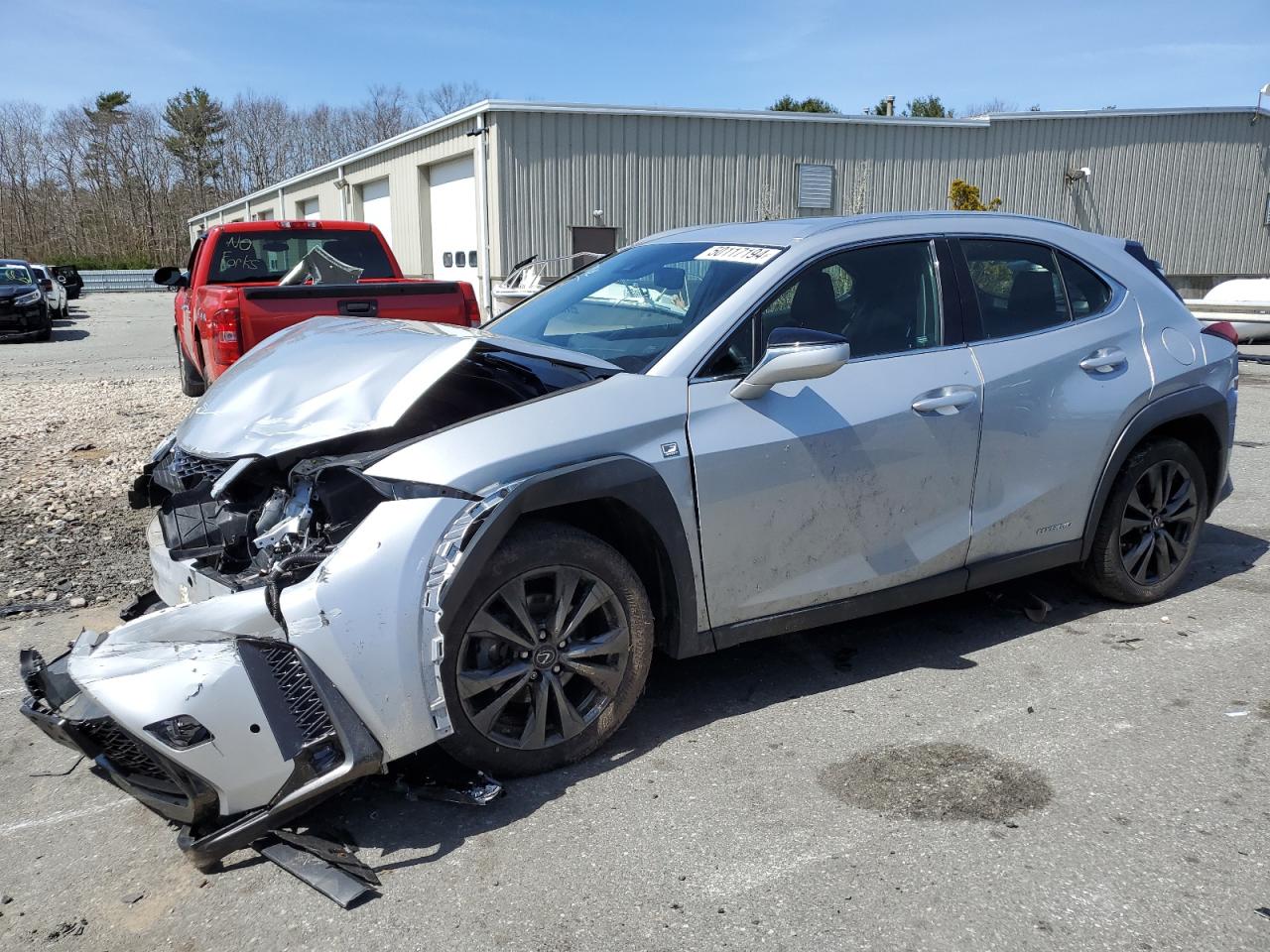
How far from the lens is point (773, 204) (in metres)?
21.5

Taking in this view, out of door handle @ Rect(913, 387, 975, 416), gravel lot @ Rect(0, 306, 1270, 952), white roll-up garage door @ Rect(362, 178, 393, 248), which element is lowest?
gravel lot @ Rect(0, 306, 1270, 952)

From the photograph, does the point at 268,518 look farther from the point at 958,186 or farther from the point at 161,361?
the point at 958,186

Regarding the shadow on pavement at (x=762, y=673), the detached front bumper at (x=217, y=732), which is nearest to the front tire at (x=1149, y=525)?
the shadow on pavement at (x=762, y=673)

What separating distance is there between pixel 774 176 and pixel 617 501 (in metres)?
19.4

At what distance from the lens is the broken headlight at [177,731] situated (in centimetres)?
258

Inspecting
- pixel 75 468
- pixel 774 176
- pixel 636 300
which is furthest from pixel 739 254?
pixel 774 176

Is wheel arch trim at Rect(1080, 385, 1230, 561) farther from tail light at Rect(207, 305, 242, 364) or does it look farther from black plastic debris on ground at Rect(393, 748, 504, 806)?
tail light at Rect(207, 305, 242, 364)

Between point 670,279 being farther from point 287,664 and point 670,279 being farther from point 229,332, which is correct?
point 229,332

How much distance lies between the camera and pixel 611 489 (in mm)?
3201

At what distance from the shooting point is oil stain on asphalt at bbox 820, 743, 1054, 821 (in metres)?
3.12

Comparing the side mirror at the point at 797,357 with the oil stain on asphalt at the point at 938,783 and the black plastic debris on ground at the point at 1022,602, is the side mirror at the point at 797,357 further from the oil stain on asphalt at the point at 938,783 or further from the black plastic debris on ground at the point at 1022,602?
the black plastic debris on ground at the point at 1022,602

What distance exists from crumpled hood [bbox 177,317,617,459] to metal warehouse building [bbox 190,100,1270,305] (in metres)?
16.4

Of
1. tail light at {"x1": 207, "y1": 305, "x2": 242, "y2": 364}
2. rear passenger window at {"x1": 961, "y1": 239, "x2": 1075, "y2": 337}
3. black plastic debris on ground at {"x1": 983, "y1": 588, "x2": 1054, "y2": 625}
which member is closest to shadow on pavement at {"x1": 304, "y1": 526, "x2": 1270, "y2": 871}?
black plastic debris on ground at {"x1": 983, "y1": 588, "x2": 1054, "y2": 625}

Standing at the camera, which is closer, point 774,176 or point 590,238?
point 590,238
